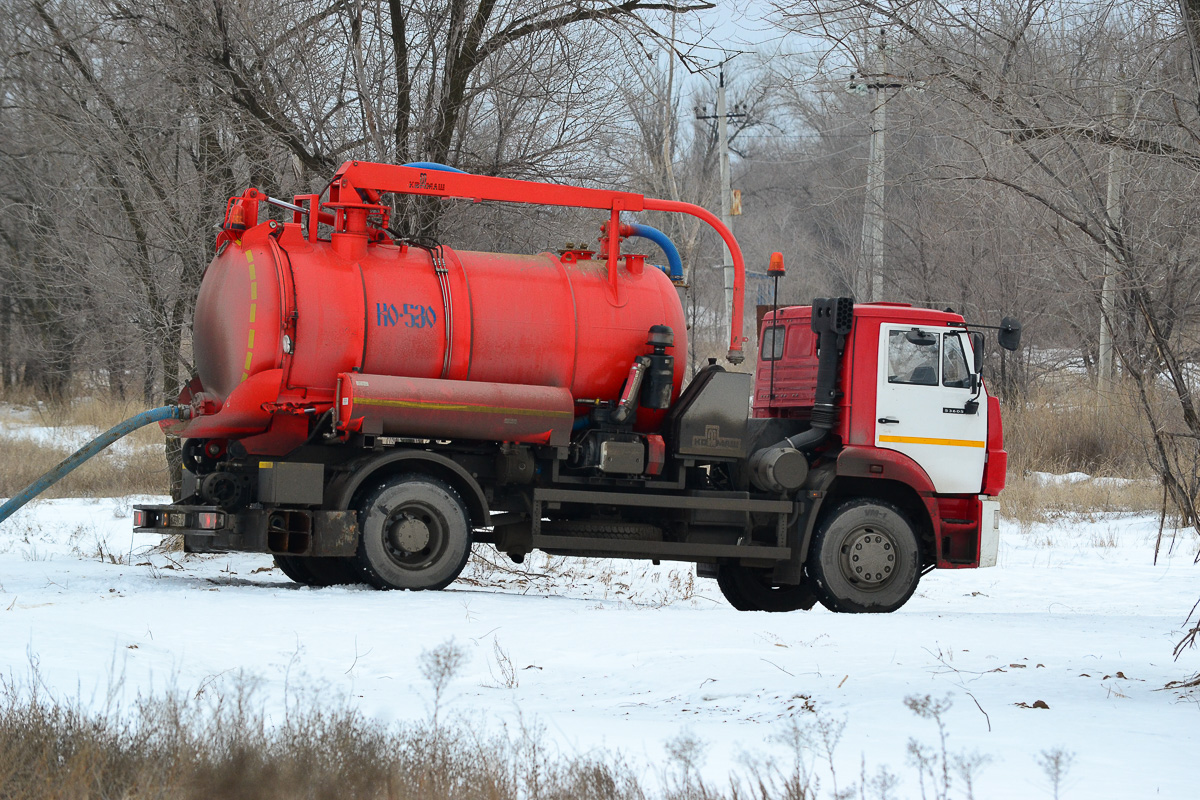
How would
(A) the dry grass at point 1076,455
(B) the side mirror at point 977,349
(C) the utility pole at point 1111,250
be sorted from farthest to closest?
(A) the dry grass at point 1076,455, (B) the side mirror at point 977,349, (C) the utility pole at point 1111,250

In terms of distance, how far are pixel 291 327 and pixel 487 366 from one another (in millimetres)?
1546

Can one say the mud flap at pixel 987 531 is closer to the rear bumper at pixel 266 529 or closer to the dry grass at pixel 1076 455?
the rear bumper at pixel 266 529

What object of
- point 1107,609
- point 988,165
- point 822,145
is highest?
point 822,145

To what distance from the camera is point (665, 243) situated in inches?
476

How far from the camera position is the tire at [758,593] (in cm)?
1294

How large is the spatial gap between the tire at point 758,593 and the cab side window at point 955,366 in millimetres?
2395

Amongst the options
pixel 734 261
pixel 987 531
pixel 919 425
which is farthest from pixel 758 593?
pixel 734 261

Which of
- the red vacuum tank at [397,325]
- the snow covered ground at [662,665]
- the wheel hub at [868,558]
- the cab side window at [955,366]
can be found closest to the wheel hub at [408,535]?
the snow covered ground at [662,665]

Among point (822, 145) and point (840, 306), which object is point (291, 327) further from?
point (822, 145)

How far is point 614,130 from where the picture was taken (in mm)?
14258

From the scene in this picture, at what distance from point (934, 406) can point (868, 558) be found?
141cm

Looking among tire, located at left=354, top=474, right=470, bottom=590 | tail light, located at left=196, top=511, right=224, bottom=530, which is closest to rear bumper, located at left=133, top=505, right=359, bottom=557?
tail light, located at left=196, top=511, right=224, bottom=530

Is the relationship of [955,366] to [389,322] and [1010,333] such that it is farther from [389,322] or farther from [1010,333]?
[389,322]

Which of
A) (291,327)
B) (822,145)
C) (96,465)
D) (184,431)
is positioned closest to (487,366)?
(291,327)
